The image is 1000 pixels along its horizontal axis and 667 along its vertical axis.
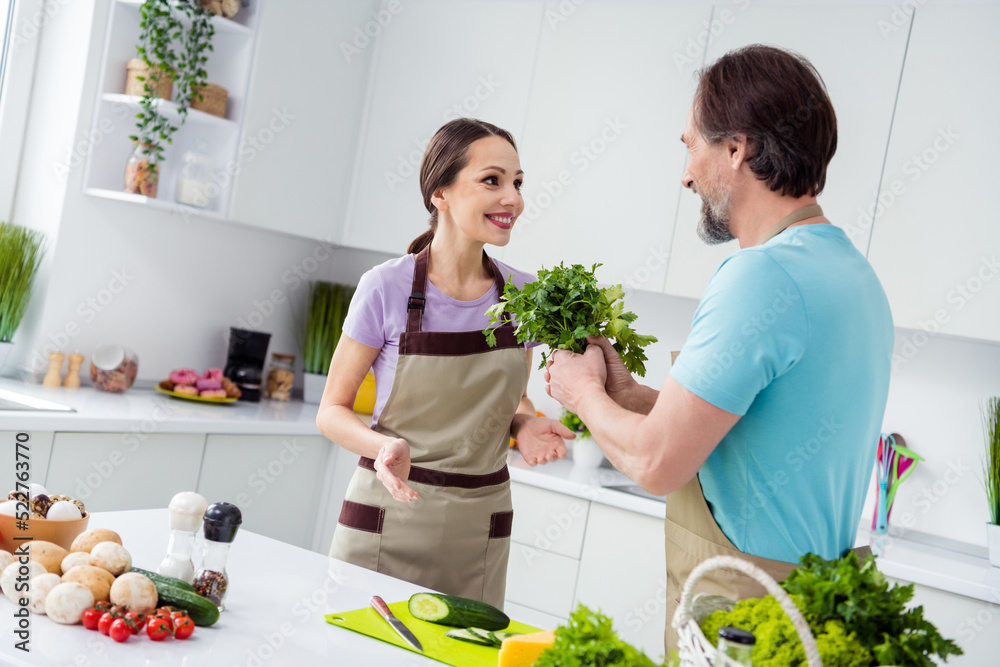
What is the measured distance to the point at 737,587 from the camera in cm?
124

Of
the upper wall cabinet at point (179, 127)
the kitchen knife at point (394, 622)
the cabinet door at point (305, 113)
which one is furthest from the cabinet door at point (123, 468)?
the kitchen knife at point (394, 622)

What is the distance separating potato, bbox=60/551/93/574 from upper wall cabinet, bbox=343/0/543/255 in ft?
7.88

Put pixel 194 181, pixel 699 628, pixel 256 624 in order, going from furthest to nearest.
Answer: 1. pixel 194 181
2. pixel 256 624
3. pixel 699 628

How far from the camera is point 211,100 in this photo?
3025 mm

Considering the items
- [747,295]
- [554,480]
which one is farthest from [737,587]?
[554,480]

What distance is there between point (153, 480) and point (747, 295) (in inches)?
84.3

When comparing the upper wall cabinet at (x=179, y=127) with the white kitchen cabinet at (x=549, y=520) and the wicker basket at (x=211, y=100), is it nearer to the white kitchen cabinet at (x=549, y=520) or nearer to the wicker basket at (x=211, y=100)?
the wicker basket at (x=211, y=100)

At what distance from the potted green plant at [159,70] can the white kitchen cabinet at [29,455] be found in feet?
3.05

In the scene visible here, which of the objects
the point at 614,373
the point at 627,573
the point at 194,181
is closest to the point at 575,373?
the point at 614,373

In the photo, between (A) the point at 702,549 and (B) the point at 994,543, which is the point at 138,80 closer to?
(A) the point at 702,549

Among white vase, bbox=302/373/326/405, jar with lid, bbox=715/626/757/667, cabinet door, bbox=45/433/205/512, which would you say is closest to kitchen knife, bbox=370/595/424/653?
jar with lid, bbox=715/626/757/667

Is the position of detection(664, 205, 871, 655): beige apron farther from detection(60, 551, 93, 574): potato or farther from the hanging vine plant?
the hanging vine plant

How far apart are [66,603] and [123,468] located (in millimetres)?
1608

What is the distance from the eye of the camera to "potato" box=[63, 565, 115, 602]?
1.11 metres
